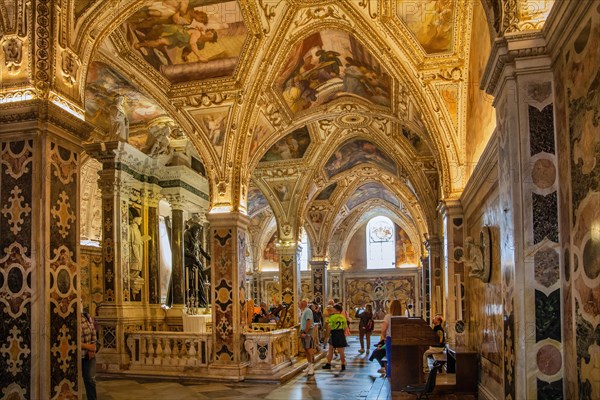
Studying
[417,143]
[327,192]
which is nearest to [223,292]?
[417,143]

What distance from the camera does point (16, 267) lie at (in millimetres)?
6746

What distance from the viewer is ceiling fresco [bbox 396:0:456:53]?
1007 centimetres

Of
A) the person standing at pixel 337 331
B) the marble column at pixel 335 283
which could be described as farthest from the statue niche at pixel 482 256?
the marble column at pixel 335 283

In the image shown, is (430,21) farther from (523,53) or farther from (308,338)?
(308,338)

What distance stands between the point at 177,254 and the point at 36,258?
33.2ft

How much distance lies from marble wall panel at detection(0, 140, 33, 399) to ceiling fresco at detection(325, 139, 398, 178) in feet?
42.0

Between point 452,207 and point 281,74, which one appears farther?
point 281,74

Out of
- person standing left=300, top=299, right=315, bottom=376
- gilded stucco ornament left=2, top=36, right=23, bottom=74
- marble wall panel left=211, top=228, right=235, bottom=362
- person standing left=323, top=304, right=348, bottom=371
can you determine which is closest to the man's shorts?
person standing left=300, top=299, right=315, bottom=376

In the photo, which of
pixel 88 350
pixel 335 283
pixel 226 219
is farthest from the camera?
pixel 335 283

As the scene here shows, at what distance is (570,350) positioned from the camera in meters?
4.51

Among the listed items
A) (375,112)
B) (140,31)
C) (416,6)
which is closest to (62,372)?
(140,31)

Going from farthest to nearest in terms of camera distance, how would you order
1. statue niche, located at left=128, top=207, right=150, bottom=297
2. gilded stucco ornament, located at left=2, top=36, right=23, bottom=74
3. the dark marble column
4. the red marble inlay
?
the dark marble column, statue niche, located at left=128, top=207, right=150, bottom=297, gilded stucco ornament, located at left=2, top=36, right=23, bottom=74, the red marble inlay

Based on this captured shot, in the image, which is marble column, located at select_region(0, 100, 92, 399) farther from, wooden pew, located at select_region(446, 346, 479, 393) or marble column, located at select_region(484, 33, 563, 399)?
wooden pew, located at select_region(446, 346, 479, 393)

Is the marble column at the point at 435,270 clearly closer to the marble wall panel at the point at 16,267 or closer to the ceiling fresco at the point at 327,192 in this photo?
the ceiling fresco at the point at 327,192
